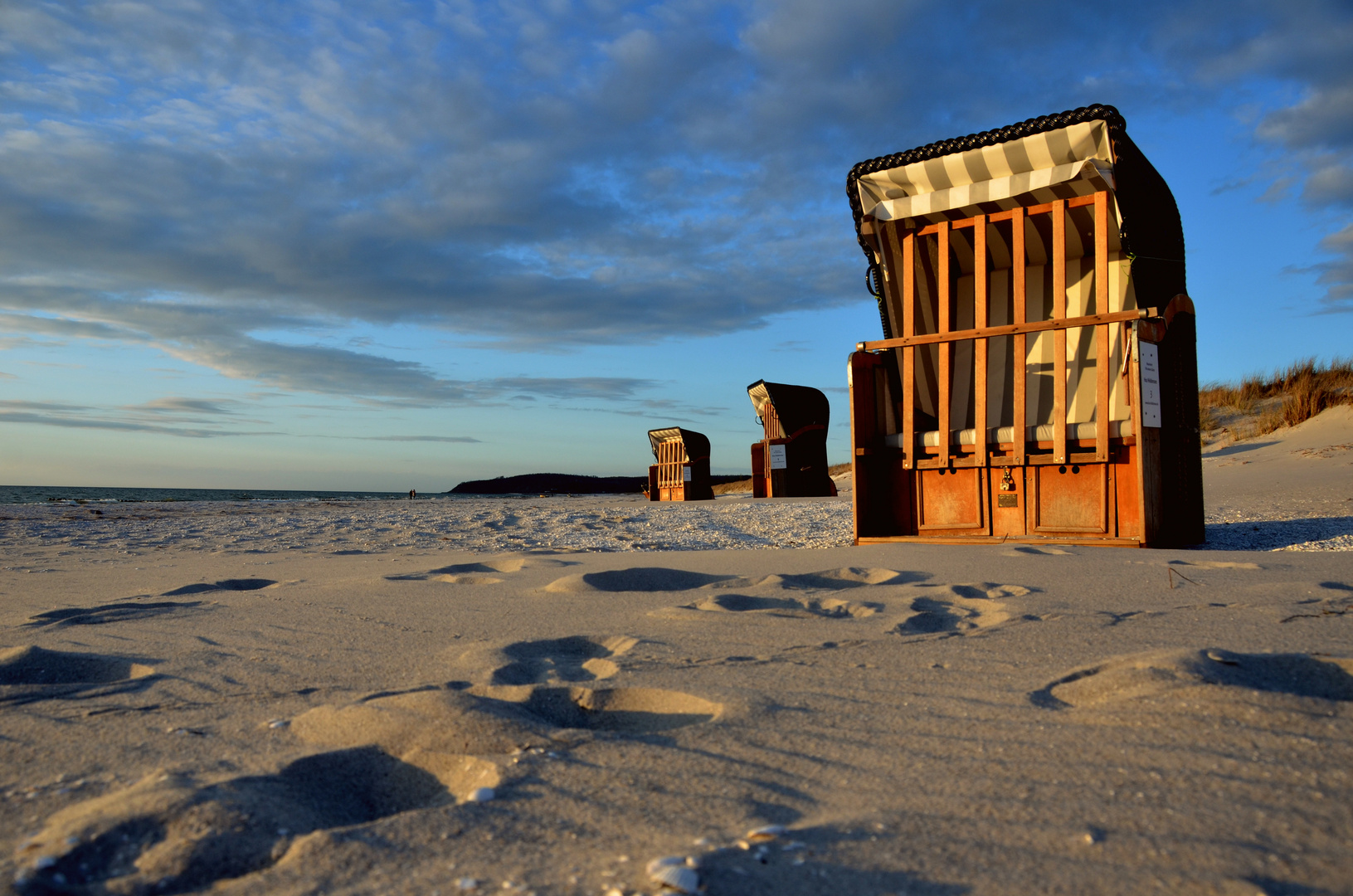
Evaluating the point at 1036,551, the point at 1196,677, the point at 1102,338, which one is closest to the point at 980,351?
the point at 1102,338

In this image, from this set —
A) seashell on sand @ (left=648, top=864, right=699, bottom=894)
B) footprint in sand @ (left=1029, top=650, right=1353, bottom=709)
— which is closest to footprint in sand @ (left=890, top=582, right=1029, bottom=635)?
footprint in sand @ (left=1029, top=650, right=1353, bottom=709)

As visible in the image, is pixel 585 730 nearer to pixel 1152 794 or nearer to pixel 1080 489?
pixel 1152 794

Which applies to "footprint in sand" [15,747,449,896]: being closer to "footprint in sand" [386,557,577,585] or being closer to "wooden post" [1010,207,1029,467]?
"footprint in sand" [386,557,577,585]

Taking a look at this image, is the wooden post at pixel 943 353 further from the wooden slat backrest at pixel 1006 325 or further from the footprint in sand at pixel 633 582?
the footprint in sand at pixel 633 582

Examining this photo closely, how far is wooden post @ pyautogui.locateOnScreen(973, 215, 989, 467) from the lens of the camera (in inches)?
212

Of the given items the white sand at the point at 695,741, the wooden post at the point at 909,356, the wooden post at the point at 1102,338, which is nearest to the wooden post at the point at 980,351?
the wooden post at the point at 909,356

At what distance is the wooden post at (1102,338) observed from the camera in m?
4.93

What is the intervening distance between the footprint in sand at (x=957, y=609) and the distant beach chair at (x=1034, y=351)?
226 cm

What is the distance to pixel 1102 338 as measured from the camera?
5020 millimetres

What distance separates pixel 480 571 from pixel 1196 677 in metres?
3.32

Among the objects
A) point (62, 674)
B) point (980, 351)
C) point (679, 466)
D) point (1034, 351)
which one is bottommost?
point (62, 674)

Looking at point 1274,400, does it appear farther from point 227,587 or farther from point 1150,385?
point 227,587

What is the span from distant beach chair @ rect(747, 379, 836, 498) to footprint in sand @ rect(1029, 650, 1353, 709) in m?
13.2

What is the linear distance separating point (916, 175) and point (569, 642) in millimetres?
4610
